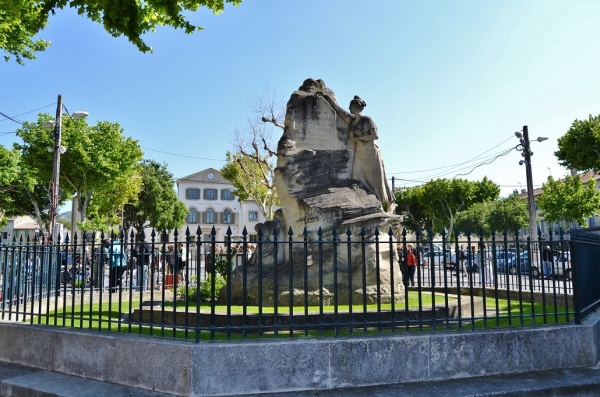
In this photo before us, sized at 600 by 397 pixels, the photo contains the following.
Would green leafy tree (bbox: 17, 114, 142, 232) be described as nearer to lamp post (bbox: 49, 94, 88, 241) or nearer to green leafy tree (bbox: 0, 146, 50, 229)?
green leafy tree (bbox: 0, 146, 50, 229)

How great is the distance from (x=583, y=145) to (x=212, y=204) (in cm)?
4915

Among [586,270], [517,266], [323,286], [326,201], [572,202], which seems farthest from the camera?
[572,202]

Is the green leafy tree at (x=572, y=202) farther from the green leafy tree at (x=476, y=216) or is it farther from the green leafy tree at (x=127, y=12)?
the green leafy tree at (x=127, y=12)

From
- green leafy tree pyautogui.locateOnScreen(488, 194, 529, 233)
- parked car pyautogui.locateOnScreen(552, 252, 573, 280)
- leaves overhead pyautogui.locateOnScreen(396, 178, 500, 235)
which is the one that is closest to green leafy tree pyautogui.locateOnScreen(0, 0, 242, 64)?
parked car pyautogui.locateOnScreen(552, 252, 573, 280)

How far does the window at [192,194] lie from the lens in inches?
2557

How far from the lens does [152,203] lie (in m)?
46.4

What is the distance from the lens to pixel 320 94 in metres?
9.00

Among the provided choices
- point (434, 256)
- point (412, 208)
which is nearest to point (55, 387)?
point (434, 256)

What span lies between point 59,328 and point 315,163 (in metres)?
5.04

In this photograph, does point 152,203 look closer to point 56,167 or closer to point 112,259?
point 56,167

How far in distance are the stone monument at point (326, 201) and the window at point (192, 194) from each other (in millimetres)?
57859

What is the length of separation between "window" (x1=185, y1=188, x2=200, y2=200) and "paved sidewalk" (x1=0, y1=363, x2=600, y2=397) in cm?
6098

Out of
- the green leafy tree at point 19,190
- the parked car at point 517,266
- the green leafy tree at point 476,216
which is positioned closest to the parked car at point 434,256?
the parked car at point 517,266

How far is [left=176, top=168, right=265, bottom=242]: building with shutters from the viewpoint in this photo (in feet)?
213
